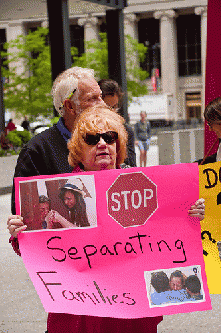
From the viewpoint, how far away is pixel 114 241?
2.59 meters

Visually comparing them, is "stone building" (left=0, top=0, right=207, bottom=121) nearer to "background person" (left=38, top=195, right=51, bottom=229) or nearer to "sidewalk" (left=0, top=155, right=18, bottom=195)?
"sidewalk" (left=0, top=155, right=18, bottom=195)

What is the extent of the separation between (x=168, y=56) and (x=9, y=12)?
2033 inches

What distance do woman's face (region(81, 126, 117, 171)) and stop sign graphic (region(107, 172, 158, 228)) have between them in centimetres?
8

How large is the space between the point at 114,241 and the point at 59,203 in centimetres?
28

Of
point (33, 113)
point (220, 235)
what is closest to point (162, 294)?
point (220, 235)

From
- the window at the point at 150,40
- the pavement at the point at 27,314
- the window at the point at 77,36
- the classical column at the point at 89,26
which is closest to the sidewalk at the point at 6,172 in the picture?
the pavement at the point at 27,314

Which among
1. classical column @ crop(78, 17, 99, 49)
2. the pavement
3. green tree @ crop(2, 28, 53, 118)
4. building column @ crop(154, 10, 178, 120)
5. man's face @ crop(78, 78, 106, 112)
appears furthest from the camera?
classical column @ crop(78, 17, 99, 49)

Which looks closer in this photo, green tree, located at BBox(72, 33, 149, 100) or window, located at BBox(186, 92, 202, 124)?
green tree, located at BBox(72, 33, 149, 100)

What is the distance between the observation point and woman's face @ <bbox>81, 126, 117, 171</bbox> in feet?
8.36

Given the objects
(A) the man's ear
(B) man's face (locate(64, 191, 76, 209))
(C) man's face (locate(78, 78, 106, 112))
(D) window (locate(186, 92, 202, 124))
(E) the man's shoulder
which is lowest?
(D) window (locate(186, 92, 202, 124))

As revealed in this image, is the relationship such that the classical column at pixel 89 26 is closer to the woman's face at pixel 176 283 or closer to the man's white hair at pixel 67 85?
the man's white hair at pixel 67 85

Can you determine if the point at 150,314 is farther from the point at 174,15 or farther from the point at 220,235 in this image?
the point at 174,15

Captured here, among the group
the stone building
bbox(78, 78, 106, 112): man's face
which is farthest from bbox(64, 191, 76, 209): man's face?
the stone building

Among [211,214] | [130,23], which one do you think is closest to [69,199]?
[211,214]
